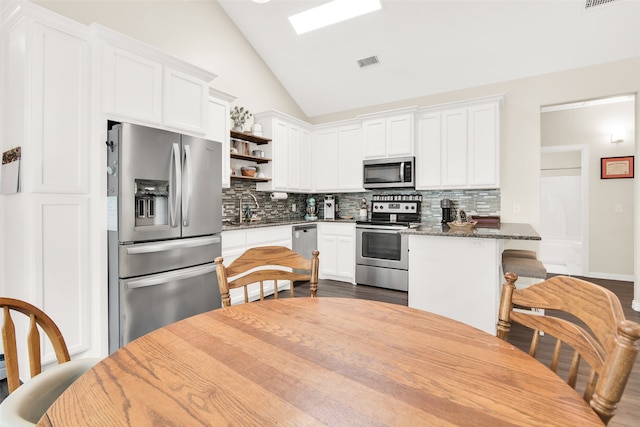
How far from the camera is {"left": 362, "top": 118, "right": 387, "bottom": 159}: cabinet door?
175 inches

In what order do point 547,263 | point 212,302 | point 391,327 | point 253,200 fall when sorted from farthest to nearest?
point 547,263
point 253,200
point 212,302
point 391,327

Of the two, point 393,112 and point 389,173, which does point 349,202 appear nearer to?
point 389,173

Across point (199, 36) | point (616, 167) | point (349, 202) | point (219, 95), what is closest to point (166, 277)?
point (219, 95)

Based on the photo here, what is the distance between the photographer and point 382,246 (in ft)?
13.8

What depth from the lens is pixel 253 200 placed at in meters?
4.48

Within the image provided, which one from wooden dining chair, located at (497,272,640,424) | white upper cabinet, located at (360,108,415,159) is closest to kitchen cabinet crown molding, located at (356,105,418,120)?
white upper cabinet, located at (360,108,415,159)

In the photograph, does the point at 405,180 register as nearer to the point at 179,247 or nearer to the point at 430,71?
the point at 430,71

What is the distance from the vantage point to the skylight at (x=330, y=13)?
361 cm

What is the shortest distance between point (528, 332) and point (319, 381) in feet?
9.88

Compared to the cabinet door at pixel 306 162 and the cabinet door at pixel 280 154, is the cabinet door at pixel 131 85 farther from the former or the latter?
the cabinet door at pixel 306 162

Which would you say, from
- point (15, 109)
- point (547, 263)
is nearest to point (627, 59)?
point (547, 263)

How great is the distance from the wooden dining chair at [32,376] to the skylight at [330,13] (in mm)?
4027

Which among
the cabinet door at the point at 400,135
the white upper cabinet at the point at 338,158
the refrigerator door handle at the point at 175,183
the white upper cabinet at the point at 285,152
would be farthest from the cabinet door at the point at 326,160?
the refrigerator door handle at the point at 175,183

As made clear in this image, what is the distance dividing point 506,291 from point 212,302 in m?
2.51
